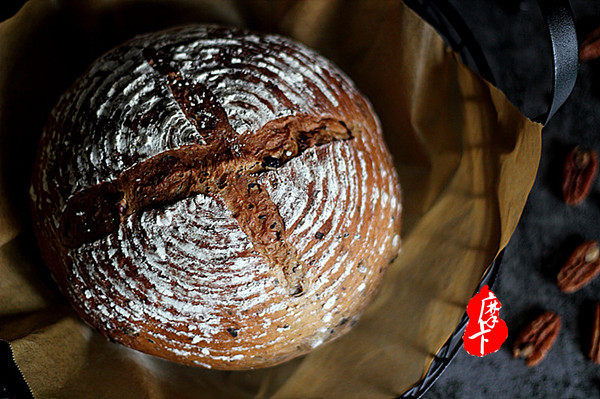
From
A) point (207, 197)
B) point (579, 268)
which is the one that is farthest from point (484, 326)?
point (207, 197)

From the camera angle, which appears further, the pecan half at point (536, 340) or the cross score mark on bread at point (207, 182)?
the pecan half at point (536, 340)

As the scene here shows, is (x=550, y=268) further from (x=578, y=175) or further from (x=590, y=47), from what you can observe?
(x=590, y=47)

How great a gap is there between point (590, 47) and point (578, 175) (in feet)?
1.10

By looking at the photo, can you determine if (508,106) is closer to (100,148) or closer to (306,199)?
(306,199)

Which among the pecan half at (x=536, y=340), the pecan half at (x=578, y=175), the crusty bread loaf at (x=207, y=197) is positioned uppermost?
the crusty bread loaf at (x=207, y=197)

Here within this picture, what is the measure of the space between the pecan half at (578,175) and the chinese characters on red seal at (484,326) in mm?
348

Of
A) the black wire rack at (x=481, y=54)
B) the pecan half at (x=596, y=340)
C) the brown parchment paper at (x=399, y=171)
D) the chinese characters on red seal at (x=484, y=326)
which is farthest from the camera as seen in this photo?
the pecan half at (x=596, y=340)

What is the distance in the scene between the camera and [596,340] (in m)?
1.35

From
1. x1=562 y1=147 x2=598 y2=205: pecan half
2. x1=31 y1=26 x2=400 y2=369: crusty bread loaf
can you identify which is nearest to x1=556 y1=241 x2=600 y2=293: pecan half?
x1=562 y1=147 x2=598 y2=205: pecan half

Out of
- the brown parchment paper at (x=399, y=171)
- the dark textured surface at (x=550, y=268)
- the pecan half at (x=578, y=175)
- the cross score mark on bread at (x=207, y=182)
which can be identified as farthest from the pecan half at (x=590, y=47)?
the cross score mark on bread at (x=207, y=182)

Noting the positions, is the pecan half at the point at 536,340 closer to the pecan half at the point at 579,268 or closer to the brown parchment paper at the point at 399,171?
the pecan half at the point at 579,268

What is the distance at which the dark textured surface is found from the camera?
4.49ft

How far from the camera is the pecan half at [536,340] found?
135cm

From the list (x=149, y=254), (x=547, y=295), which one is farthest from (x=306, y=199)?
(x=547, y=295)
